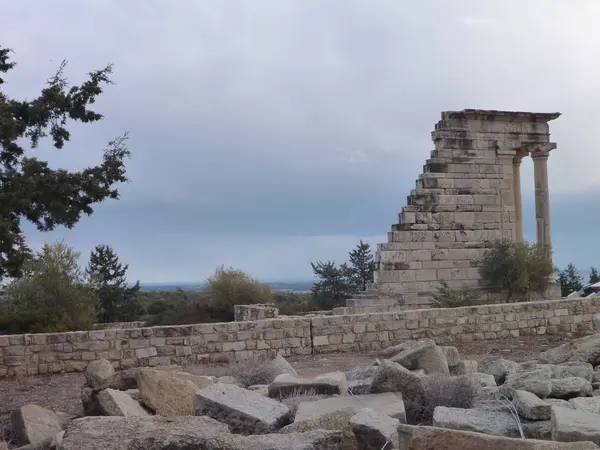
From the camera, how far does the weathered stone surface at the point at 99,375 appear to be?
6.57 m

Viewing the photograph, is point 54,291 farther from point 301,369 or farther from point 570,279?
point 570,279

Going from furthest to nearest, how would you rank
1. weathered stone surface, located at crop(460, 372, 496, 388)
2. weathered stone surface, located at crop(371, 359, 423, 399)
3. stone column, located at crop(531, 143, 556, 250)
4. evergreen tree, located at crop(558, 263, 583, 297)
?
1. evergreen tree, located at crop(558, 263, 583, 297)
2. stone column, located at crop(531, 143, 556, 250)
3. weathered stone surface, located at crop(460, 372, 496, 388)
4. weathered stone surface, located at crop(371, 359, 423, 399)

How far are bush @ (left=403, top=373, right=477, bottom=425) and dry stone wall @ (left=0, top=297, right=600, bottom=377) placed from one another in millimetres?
5760

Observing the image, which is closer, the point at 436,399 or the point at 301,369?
the point at 436,399

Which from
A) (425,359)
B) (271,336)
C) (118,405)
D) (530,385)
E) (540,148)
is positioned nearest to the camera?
(118,405)

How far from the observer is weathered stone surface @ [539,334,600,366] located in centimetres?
855

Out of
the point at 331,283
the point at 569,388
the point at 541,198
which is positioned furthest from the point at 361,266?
the point at 569,388

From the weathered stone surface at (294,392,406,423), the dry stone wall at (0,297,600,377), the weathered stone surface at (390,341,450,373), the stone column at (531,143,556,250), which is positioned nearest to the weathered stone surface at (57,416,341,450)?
the weathered stone surface at (294,392,406,423)

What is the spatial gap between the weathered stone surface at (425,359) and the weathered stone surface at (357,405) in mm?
1857

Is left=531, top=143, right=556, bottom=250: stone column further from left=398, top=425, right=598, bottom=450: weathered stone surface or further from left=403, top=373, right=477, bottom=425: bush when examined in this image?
left=398, top=425, right=598, bottom=450: weathered stone surface

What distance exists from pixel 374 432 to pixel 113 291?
1009 inches

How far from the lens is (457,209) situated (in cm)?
1817

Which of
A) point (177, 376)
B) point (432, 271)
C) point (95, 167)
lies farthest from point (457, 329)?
point (177, 376)

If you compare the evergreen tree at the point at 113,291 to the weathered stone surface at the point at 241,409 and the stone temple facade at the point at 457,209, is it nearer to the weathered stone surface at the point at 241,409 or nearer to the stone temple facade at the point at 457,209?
the stone temple facade at the point at 457,209
